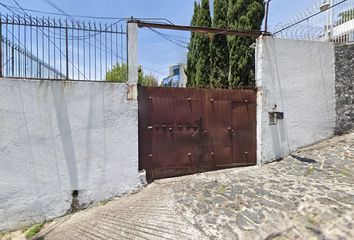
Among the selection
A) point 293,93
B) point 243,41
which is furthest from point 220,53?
point 293,93

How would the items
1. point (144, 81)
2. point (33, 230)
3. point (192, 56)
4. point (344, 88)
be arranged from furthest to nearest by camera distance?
point (144, 81) < point (192, 56) < point (344, 88) < point (33, 230)

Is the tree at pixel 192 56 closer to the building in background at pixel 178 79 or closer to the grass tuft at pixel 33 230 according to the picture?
the building in background at pixel 178 79

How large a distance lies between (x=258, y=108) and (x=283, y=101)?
715mm

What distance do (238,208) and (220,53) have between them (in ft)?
21.7

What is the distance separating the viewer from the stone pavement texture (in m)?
4.08

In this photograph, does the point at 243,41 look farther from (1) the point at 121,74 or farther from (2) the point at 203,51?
(1) the point at 121,74

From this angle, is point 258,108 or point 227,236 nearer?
point 227,236

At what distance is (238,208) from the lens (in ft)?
15.5

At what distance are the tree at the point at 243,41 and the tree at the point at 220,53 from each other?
0.49 meters

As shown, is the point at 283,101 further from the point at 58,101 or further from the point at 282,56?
the point at 58,101

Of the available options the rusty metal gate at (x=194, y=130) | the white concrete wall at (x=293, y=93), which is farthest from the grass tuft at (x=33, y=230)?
the white concrete wall at (x=293, y=93)

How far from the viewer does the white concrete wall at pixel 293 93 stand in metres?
6.96

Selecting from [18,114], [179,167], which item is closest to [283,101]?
[179,167]

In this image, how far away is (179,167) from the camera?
21.2ft
